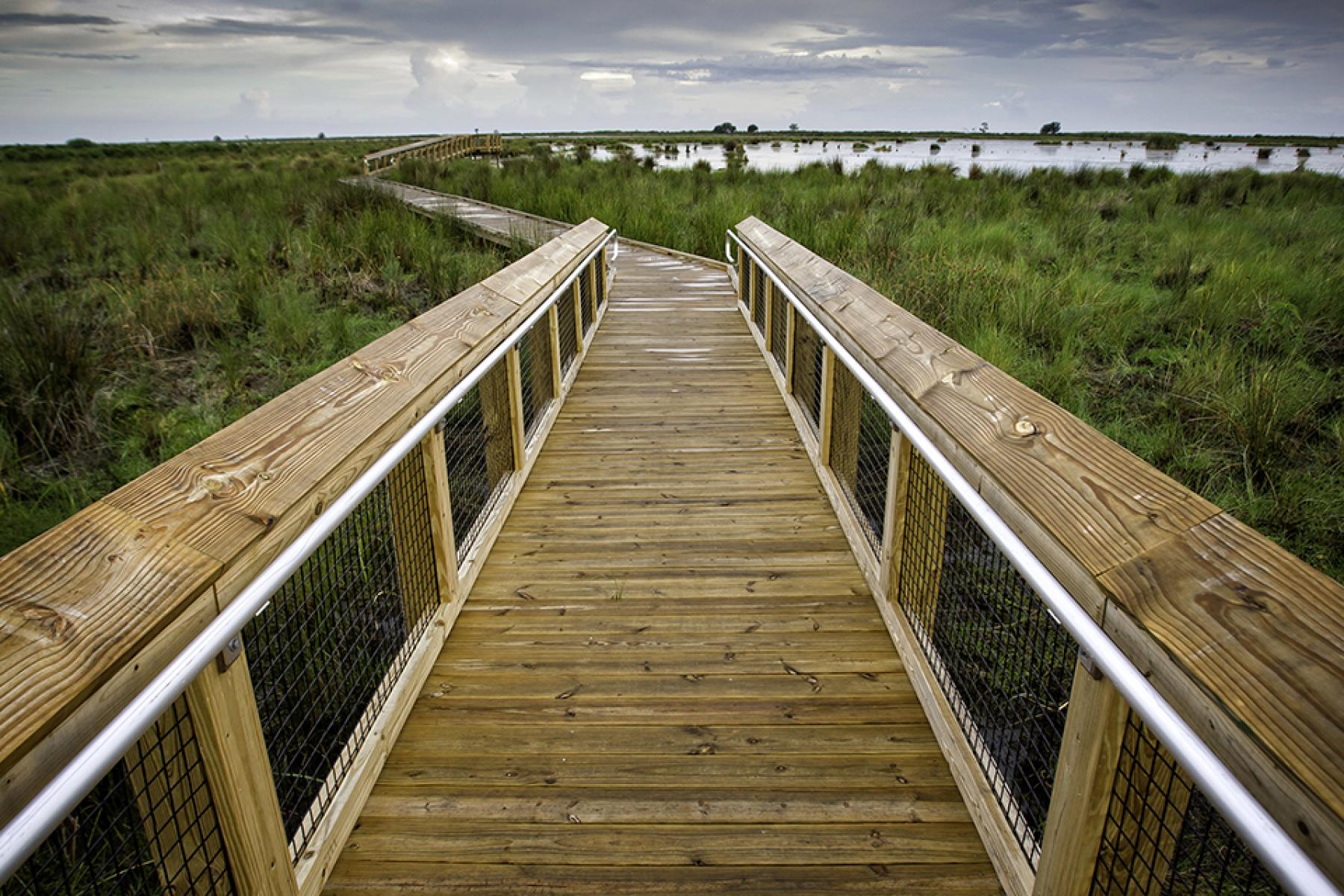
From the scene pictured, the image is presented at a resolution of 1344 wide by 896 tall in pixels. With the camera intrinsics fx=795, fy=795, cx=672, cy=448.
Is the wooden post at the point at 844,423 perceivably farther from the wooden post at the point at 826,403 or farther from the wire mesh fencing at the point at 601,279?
the wire mesh fencing at the point at 601,279

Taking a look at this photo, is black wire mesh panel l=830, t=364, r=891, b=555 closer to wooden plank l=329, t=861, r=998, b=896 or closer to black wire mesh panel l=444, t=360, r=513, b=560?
wooden plank l=329, t=861, r=998, b=896

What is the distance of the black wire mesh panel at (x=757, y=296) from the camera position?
6655 mm

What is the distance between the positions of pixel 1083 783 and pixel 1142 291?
8074 millimetres

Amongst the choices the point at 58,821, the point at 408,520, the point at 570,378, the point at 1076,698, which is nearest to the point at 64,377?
the point at 570,378

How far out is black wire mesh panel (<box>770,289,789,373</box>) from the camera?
18.1ft

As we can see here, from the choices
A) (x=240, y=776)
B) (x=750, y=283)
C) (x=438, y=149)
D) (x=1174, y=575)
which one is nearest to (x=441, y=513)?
(x=240, y=776)

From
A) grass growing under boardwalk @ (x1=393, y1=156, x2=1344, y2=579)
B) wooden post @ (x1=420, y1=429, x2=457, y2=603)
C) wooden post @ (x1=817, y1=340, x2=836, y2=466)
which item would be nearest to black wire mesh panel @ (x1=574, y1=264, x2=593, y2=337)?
grass growing under boardwalk @ (x1=393, y1=156, x2=1344, y2=579)

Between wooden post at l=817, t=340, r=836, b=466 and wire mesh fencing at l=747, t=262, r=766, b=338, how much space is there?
273 centimetres

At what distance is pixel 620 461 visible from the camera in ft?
14.0

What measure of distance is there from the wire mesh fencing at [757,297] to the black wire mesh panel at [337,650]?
3.73 metres

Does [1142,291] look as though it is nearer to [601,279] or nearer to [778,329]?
[778,329]

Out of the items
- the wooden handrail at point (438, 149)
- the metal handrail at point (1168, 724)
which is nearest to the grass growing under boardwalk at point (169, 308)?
the metal handrail at point (1168, 724)

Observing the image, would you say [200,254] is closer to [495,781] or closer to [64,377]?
[64,377]

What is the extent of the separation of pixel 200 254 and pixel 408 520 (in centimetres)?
952
